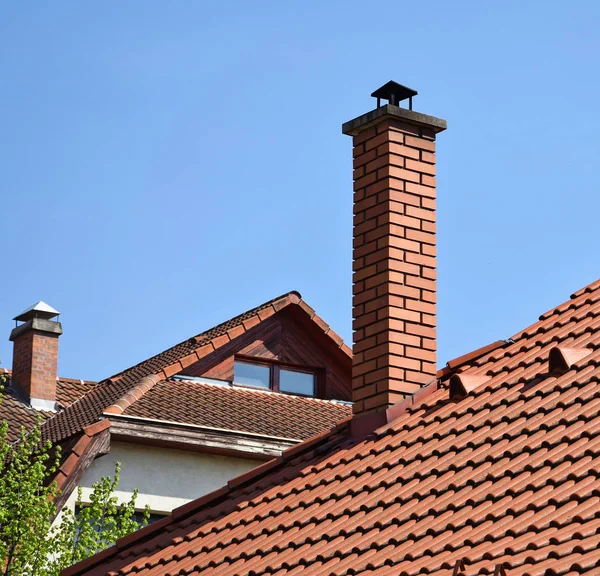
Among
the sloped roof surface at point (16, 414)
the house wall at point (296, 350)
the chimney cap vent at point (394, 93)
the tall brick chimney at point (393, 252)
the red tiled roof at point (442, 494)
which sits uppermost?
the house wall at point (296, 350)

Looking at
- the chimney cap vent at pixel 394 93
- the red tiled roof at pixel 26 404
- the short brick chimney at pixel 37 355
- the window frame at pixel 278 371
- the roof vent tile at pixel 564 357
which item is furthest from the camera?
the short brick chimney at pixel 37 355

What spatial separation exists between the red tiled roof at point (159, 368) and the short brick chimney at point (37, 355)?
0.65 metres

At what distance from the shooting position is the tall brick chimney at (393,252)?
9.84m

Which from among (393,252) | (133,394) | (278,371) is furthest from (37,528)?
(278,371)

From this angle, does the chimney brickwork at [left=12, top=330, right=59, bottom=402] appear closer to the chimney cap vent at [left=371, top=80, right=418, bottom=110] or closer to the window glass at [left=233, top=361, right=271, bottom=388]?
the window glass at [left=233, top=361, right=271, bottom=388]

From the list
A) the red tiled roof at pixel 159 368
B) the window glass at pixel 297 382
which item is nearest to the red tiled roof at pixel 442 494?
the red tiled roof at pixel 159 368

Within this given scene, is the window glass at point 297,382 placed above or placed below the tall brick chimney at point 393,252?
above

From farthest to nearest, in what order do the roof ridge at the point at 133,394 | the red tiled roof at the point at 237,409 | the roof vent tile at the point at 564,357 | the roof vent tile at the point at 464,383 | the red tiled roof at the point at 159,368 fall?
the red tiled roof at the point at 159,368 → the red tiled roof at the point at 237,409 → the roof ridge at the point at 133,394 → the roof vent tile at the point at 464,383 → the roof vent tile at the point at 564,357

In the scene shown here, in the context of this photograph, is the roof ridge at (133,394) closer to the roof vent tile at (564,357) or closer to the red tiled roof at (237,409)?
the red tiled roof at (237,409)

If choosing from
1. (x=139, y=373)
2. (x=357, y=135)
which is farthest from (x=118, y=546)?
(x=139, y=373)

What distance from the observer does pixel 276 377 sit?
20562 millimetres

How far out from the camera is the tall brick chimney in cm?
984

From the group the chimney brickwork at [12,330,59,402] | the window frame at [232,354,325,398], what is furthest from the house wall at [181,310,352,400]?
the chimney brickwork at [12,330,59,402]

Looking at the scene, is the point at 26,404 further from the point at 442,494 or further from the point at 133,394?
the point at 442,494
